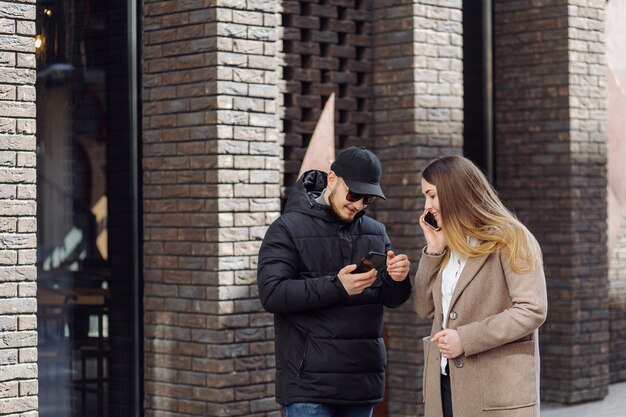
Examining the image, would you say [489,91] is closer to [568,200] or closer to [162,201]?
[568,200]

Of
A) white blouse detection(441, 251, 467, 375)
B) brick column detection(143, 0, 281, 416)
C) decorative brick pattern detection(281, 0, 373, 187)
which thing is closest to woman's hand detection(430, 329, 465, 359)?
white blouse detection(441, 251, 467, 375)

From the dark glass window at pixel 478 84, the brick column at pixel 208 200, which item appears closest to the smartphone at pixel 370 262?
the brick column at pixel 208 200

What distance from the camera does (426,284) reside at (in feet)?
16.5

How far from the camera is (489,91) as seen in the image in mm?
10766

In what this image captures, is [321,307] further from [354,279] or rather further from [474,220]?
[474,220]

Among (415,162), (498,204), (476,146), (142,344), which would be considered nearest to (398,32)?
(415,162)

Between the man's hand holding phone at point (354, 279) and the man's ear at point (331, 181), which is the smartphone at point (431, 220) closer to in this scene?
the man's hand holding phone at point (354, 279)

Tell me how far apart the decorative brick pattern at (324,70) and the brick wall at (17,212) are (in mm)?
2664

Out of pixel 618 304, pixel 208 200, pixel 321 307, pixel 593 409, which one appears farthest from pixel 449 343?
pixel 618 304

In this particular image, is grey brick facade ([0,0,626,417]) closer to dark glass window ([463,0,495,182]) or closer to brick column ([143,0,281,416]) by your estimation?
brick column ([143,0,281,416])

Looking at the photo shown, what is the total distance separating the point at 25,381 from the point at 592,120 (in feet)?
20.1

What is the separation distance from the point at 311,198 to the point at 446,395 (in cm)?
102

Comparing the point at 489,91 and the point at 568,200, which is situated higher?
the point at 489,91

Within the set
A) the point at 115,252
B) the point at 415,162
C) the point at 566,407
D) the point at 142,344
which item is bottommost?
the point at 566,407
